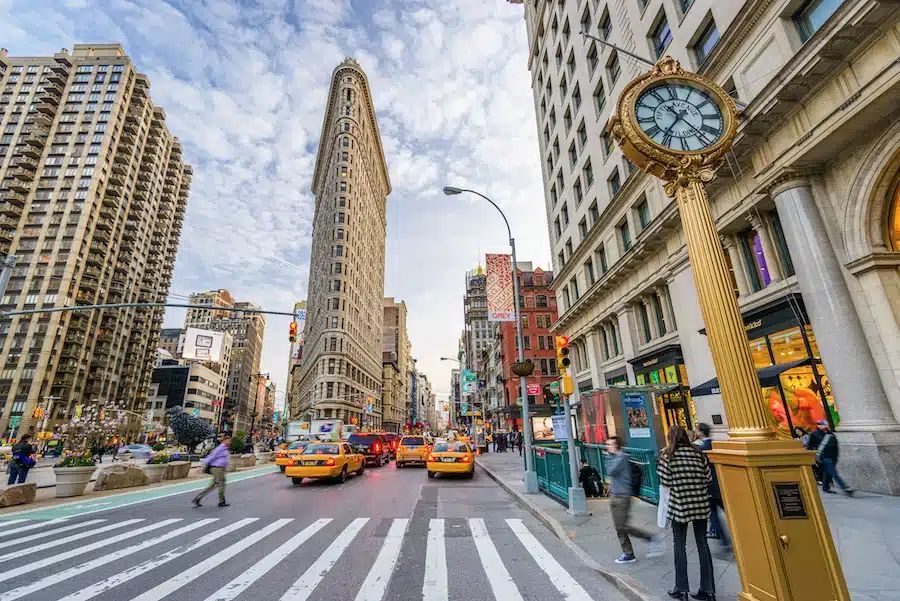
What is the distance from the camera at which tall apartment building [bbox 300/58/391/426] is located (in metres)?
68.2

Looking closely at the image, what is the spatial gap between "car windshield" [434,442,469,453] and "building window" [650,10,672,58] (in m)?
20.9

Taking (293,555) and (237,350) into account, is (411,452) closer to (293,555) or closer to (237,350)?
(293,555)

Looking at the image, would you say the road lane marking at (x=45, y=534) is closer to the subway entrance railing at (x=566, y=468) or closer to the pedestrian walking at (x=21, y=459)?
the pedestrian walking at (x=21, y=459)

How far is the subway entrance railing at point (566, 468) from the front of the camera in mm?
10016

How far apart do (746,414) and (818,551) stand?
1201 mm

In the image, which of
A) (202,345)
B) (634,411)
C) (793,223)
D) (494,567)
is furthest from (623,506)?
(202,345)

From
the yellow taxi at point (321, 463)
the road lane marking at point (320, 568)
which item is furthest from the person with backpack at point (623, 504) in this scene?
the yellow taxi at point (321, 463)

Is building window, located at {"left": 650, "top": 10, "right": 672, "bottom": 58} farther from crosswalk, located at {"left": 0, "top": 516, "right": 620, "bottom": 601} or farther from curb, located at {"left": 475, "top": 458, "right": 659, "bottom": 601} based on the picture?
crosswalk, located at {"left": 0, "top": 516, "right": 620, "bottom": 601}

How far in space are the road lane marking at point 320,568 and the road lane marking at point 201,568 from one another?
58.0 inches

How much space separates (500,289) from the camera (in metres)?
17.2

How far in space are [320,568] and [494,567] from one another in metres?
2.62

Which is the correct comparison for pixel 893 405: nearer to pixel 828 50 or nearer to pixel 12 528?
pixel 828 50

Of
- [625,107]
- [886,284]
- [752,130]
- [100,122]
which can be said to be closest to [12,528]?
[625,107]

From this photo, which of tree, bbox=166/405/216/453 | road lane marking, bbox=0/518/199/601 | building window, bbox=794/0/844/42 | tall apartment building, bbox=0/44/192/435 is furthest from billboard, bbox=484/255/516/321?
tall apartment building, bbox=0/44/192/435
